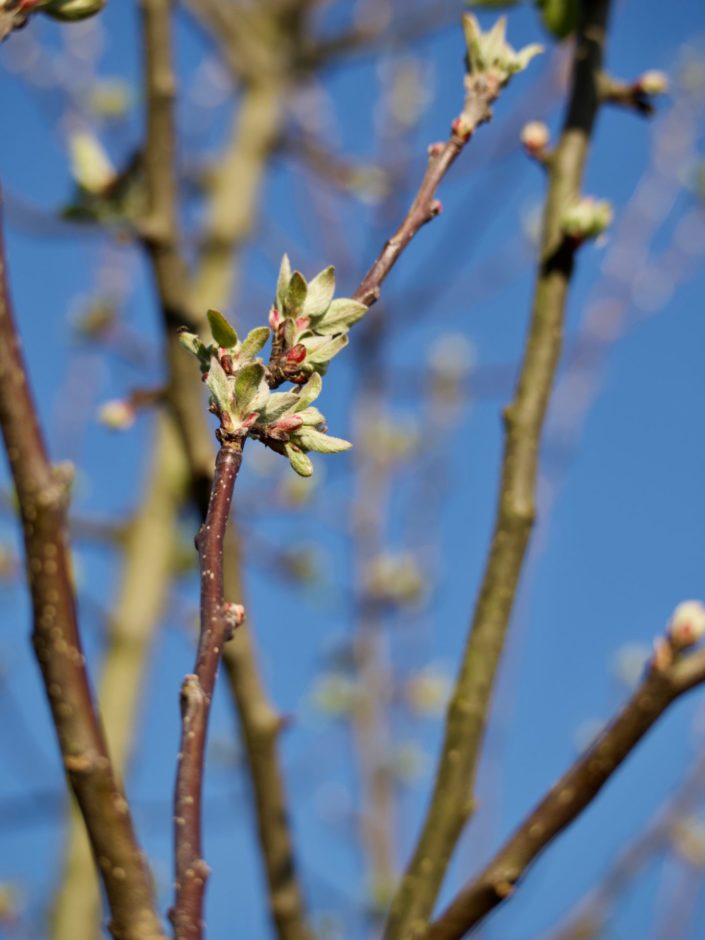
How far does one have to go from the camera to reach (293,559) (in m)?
3.63

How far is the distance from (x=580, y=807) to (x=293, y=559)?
2.97 metres

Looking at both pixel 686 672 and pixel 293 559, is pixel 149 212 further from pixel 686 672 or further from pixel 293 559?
pixel 293 559

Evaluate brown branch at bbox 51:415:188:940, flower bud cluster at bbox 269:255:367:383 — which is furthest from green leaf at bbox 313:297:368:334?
brown branch at bbox 51:415:188:940

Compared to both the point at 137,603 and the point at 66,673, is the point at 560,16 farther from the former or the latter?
the point at 137,603

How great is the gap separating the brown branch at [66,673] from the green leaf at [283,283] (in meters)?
0.18

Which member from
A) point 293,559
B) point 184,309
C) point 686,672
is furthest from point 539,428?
point 293,559

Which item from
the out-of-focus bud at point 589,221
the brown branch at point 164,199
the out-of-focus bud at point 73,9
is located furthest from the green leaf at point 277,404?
the brown branch at point 164,199

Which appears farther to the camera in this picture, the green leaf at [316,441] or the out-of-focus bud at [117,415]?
the out-of-focus bud at [117,415]

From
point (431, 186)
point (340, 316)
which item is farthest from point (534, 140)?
point (340, 316)

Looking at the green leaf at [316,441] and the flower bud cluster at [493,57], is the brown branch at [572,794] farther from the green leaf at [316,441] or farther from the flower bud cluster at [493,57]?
the flower bud cluster at [493,57]

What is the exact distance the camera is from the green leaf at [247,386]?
0.60 meters

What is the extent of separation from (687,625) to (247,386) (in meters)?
0.32

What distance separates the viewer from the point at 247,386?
1.99 feet

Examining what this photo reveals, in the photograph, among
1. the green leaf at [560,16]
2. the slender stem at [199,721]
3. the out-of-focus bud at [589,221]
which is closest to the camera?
the slender stem at [199,721]
